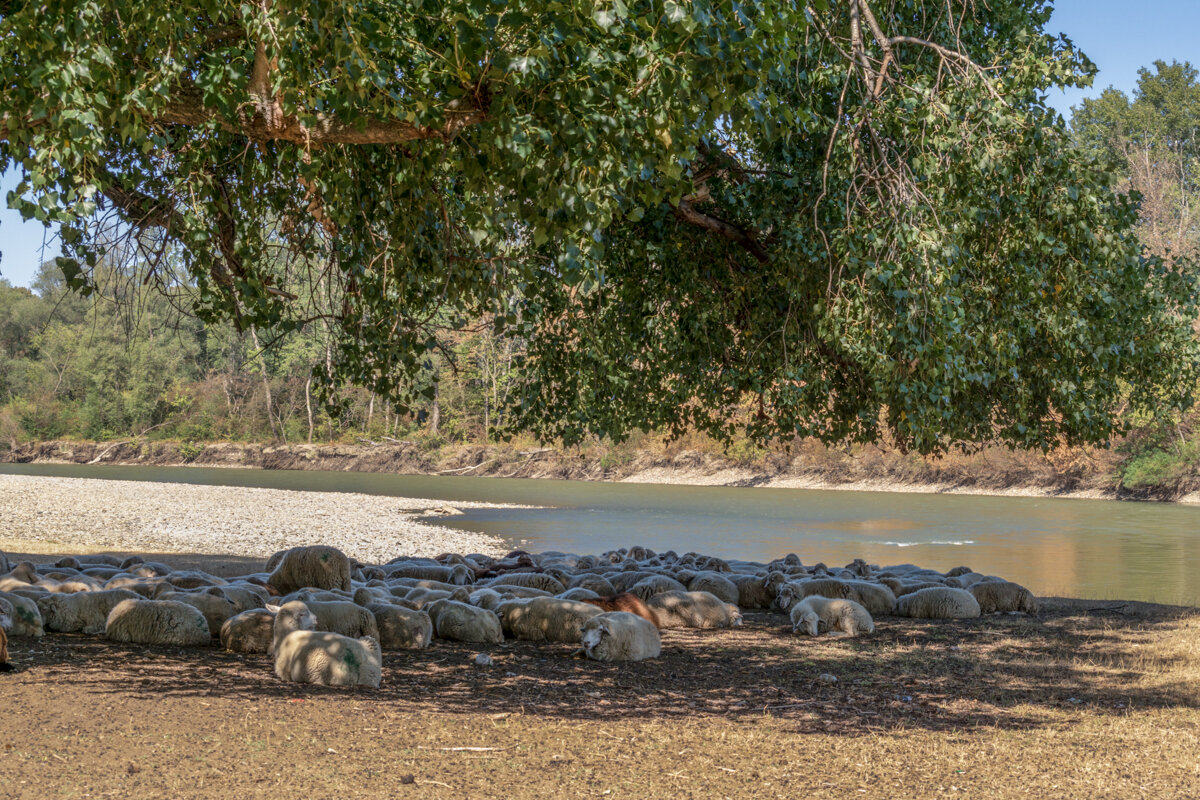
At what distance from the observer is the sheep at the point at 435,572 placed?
34.8 feet

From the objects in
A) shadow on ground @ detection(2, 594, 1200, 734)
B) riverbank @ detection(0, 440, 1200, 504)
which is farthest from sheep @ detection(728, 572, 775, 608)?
riverbank @ detection(0, 440, 1200, 504)

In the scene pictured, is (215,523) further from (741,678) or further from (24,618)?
(741,678)

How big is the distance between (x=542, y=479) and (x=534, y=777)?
158 feet

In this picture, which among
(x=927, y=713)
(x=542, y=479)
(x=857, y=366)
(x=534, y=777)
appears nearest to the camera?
(x=534, y=777)

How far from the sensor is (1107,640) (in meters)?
9.08

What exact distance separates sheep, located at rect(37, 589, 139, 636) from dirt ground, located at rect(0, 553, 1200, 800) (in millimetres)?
179

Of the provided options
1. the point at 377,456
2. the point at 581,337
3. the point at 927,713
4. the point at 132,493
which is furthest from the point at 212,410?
the point at 927,713

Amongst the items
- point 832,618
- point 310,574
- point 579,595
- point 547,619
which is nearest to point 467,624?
point 547,619

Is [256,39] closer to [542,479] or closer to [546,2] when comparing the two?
[546,2]

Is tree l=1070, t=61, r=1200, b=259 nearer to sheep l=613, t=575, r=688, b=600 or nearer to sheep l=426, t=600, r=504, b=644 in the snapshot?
sheep l=613, t=575, r=688, b=600

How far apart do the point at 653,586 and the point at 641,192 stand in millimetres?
5571

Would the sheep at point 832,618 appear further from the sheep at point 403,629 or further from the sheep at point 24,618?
the sheep at point 24,618

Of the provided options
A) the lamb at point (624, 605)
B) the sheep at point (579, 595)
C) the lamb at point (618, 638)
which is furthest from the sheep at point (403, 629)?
the sheep at point (579, 595)

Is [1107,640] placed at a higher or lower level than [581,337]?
lower
